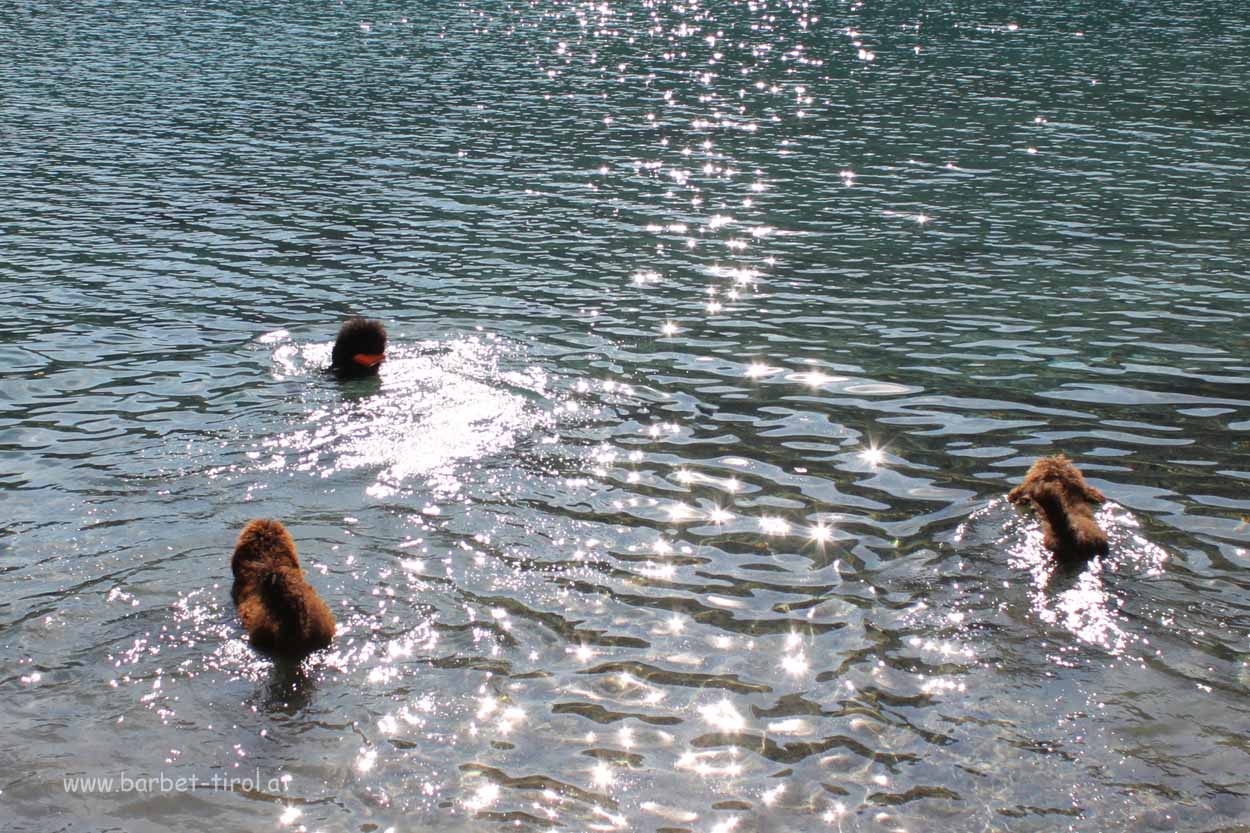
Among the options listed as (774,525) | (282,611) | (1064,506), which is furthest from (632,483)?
(282,611)

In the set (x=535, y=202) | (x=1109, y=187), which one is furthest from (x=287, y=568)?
(x=1109, y=187)

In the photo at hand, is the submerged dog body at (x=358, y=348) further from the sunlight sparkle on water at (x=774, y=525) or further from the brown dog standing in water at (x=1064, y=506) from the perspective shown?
the brown dog standing in water at (x=1064, y=506)

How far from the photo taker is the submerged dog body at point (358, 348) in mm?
17031

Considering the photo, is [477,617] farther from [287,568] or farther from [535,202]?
[535,202]

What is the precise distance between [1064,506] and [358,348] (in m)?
9.99

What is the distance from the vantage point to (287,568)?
10.4 m

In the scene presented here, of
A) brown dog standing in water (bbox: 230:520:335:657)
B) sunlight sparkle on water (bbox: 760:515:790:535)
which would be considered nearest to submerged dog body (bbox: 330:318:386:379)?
brown dog standing in water (bbox: 230:520:335:657)

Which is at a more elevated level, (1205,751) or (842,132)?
(842,132)

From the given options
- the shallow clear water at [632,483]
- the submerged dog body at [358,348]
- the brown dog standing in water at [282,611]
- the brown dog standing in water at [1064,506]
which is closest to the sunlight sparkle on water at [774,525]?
the shallow clear water at [632,483]

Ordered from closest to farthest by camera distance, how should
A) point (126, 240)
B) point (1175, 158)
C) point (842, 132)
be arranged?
point (126, 240)
point (1175, 158)
point (842, 132)

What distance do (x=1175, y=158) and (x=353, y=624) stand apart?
29890 mm

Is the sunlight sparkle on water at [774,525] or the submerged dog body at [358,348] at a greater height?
the submerged dog body at [358,348]

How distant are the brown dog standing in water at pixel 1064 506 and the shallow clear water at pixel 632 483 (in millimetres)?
292

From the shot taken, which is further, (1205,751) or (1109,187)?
(1109,187)
